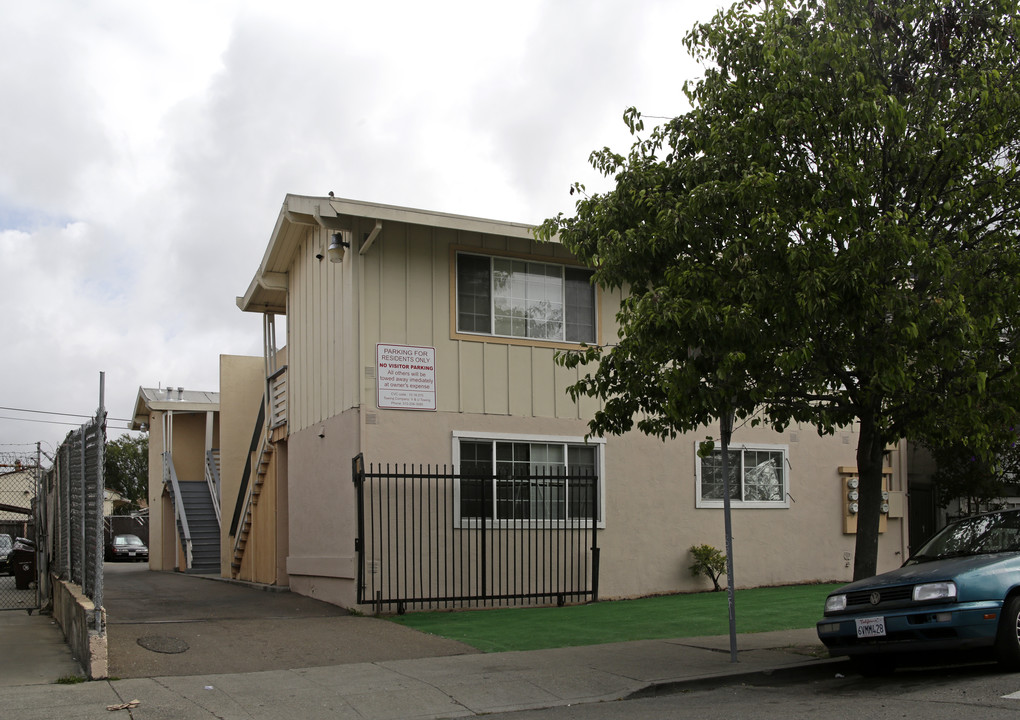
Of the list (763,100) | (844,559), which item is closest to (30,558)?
(844,559)

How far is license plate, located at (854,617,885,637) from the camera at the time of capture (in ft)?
26.0

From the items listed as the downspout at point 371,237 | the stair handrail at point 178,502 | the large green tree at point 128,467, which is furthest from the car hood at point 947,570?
the large green tree at point 128,467

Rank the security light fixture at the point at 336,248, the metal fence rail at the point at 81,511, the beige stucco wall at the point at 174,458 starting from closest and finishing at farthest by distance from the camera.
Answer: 1. the metal fence rail at the point at 81,511
2. the security light fixture at the point at 336,248
3. the beige stucco wall at the point at 174,458

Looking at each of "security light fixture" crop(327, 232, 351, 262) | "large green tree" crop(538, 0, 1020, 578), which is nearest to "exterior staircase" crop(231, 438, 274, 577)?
"security light fixture" crop(327, 232, 351, 262)

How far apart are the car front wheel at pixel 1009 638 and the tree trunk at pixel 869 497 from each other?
1839 mm

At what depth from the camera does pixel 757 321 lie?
27.3 feet

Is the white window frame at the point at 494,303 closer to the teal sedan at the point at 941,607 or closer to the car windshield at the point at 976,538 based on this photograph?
the car windshield at the point at 976,538

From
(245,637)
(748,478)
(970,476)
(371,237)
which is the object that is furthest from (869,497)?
(970,476)

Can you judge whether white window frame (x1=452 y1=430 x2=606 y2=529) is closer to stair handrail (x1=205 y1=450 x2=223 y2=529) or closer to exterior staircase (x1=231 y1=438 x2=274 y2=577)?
exterior staircase (x1=231 y1=438 x2=274 y2=577)

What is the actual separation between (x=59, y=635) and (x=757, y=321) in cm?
830

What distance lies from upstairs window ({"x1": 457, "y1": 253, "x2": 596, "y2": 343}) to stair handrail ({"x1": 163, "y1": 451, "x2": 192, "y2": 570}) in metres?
12.9

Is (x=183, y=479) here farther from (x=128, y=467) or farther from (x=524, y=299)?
(x=128, y=467)

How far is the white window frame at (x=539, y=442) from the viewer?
13.6 meters

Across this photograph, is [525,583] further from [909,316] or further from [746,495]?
[909,316]
